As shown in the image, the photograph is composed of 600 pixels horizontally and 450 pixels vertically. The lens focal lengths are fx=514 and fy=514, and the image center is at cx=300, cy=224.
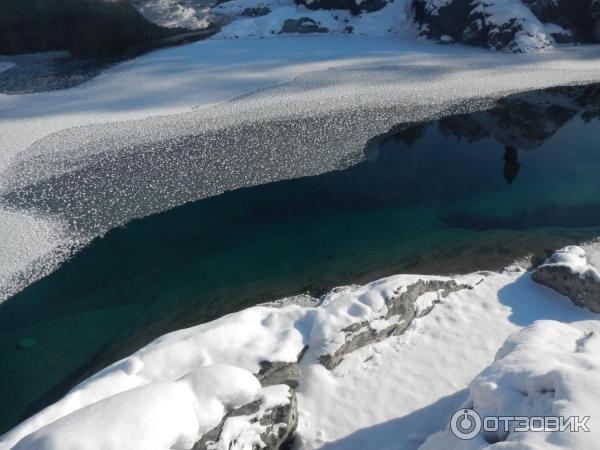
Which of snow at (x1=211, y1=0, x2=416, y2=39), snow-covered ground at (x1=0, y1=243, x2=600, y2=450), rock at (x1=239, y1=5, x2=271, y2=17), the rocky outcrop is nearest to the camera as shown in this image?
snow-covered ground at (x1=0, y1=243, x2=600, y2=450)

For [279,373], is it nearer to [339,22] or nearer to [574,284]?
[574,284]

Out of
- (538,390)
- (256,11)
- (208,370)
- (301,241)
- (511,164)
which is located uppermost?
(256,11)

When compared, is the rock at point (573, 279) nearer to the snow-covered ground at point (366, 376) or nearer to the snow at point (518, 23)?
the snow-covered ground at point (366, 376)

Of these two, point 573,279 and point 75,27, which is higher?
point 75,27

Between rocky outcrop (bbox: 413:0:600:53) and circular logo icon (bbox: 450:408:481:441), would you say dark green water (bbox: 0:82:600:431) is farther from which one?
rocky outcrop (bbox: 413:0:600:53)

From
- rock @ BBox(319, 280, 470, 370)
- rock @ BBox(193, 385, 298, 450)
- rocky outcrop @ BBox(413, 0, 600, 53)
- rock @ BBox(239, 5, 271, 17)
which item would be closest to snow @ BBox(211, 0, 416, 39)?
rock @ BBox(239, 5, 271, 17)

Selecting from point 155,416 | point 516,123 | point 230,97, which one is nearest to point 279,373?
point 155,416
